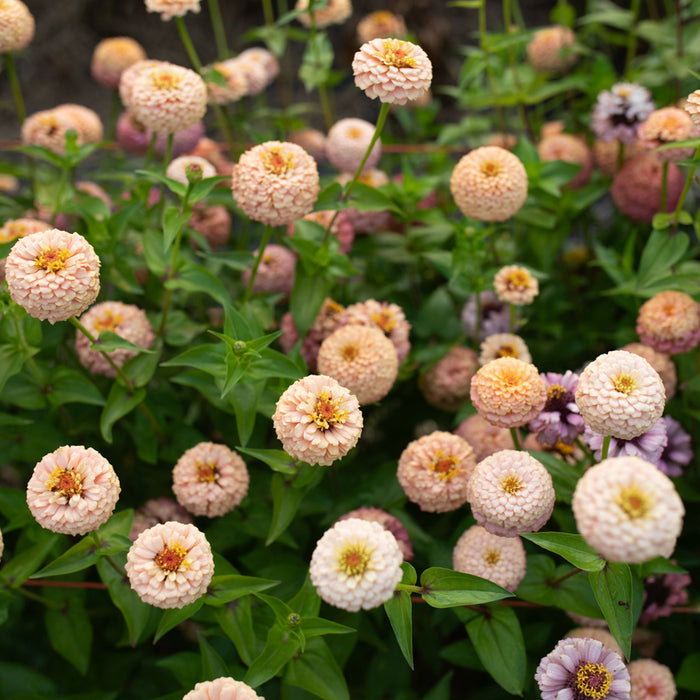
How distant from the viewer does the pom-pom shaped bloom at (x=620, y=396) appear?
0.95 m

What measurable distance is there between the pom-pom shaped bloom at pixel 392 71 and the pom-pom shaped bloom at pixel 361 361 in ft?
1.34

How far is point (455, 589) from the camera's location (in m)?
1.03

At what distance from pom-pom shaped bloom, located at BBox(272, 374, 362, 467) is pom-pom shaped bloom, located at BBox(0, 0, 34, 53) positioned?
108 centimetres

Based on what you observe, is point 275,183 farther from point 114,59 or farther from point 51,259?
point 114,59

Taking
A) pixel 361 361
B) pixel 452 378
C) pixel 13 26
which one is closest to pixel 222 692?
pixel 361 361

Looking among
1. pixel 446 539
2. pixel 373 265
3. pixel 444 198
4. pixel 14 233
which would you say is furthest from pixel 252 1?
pixel 446 539

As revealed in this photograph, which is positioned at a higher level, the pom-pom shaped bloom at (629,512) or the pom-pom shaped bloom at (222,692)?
the pom-pom shaped bloom at (629,512)

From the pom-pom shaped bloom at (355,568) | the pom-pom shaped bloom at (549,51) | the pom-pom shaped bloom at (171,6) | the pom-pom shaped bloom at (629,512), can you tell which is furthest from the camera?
the pom-pom shaped bloom at (549,51)

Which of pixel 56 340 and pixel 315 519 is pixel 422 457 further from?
pixel 56 340

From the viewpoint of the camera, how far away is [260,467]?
1519 millimetres

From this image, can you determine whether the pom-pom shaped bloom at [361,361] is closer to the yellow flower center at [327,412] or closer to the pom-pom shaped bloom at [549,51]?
the yellow flower center at [327,412]

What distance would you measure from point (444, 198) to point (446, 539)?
3.37 ft

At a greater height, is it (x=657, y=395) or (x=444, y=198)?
(x=657, y=395)

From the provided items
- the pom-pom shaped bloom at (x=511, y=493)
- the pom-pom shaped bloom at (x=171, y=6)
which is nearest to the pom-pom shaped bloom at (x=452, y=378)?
the pom-pom shaped bloom at (x=511, y=493)
